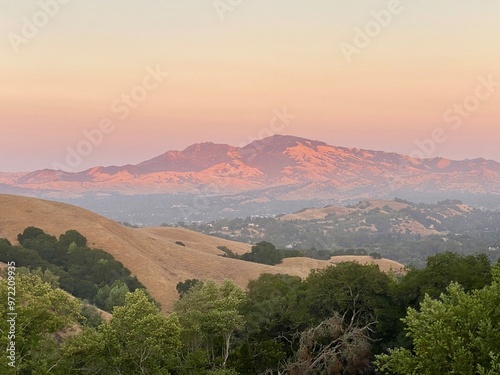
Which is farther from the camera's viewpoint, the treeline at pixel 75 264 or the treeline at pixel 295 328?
the treeline at pixel 75 264

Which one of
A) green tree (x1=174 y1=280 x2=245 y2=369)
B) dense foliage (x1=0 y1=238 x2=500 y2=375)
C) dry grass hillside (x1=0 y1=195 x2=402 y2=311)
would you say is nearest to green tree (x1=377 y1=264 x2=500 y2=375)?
dense foliage (x1=0 y1=238 x2=500 y2=375)

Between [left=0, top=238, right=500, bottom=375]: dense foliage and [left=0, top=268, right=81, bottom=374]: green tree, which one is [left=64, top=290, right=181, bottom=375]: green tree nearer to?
[left=0, top=238, right=500, bottom=375]: dense foliage

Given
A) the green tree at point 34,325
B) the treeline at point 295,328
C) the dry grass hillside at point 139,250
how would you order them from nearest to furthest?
the treeline at point 295,328, the green tree at point 34,325, the dry grass hillside at point 139,250

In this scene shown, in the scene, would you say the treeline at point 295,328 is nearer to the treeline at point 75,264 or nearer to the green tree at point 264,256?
the treeline at point 75,264

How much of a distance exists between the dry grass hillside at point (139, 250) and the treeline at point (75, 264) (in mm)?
3816

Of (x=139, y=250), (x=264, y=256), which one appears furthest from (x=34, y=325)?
(x=264, y=256)

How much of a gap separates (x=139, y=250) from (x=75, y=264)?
70.0 feet

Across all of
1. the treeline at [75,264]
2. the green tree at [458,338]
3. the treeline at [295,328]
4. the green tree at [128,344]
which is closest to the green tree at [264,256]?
the treeline at [75,264]

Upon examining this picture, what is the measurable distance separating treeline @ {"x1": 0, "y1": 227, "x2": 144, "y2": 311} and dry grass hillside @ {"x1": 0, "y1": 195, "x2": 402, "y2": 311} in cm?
382

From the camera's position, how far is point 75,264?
10244 cm

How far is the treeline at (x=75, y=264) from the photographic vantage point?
88750 mm

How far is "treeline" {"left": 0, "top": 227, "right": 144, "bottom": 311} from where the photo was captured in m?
88.8

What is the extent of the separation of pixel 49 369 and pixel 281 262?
12163 centimetres

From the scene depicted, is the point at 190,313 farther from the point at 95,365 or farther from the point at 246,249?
the point at 246,249
